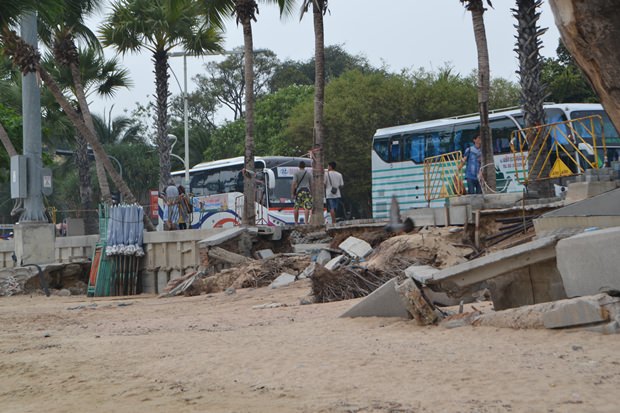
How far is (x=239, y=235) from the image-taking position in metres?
19.8

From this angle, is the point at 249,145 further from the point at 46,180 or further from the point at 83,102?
the point at 83,102

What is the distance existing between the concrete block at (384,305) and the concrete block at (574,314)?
90.7 inches

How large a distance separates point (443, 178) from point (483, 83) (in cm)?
227

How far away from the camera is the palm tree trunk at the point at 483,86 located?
17688 mm

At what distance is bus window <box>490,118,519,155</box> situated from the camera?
25.0 metres

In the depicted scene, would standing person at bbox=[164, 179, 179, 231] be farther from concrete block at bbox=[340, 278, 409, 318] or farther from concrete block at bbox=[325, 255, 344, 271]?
concrete block at bbox=[340, 278, 409, 318]

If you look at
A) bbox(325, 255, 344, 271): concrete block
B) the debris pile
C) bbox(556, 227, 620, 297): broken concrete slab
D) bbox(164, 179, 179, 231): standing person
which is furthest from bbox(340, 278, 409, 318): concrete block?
bbox(164, 179, 179, 231): standing person

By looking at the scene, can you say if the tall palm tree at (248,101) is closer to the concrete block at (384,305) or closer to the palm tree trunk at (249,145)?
the palm tree trunk at (249,145)

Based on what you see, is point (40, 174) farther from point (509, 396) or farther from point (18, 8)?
point (509, 396)

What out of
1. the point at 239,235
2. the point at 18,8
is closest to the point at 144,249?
the point at 239,235

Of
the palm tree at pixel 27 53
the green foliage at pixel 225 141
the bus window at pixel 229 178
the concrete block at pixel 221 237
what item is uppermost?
the green foliage at pixel 225 141

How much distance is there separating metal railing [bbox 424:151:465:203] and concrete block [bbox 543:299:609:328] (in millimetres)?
9919

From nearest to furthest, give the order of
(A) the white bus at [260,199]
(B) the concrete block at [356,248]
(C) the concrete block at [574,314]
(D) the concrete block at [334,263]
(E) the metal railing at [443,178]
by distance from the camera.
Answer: (C) the concrete block at [574,314], (D) the concrete block at [334,263], (B) the concrete block at [356,248], (E) the metal railing at [443,178], (A) the white bus at [260,199]

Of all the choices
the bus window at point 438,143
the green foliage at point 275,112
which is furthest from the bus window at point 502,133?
the green foliage at point 275,112
